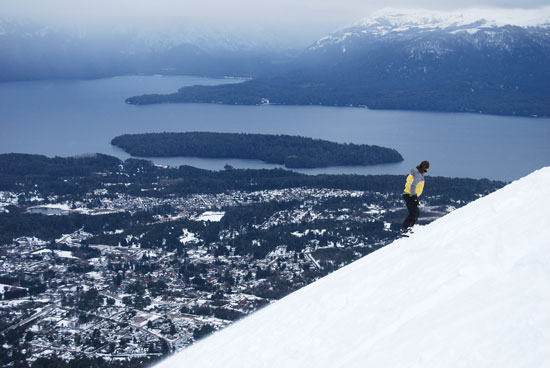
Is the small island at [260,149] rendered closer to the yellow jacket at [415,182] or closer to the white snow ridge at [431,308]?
the yellow jacket at [415,182]

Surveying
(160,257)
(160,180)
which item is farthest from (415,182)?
(160,180)

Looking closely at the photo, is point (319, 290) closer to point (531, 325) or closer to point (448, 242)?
point (448, 242)

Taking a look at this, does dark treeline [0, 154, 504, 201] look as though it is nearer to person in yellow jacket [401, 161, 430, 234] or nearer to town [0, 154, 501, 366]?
town [0, 154, 501, 366]

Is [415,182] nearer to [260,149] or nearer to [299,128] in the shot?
[260,149]

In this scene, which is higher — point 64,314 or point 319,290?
point 319,290

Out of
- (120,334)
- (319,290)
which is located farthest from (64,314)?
(319,290)

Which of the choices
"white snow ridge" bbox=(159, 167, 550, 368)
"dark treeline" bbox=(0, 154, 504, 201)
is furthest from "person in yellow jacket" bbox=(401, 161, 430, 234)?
"dark treeline" bbox=(0, 154, 504, 201)
